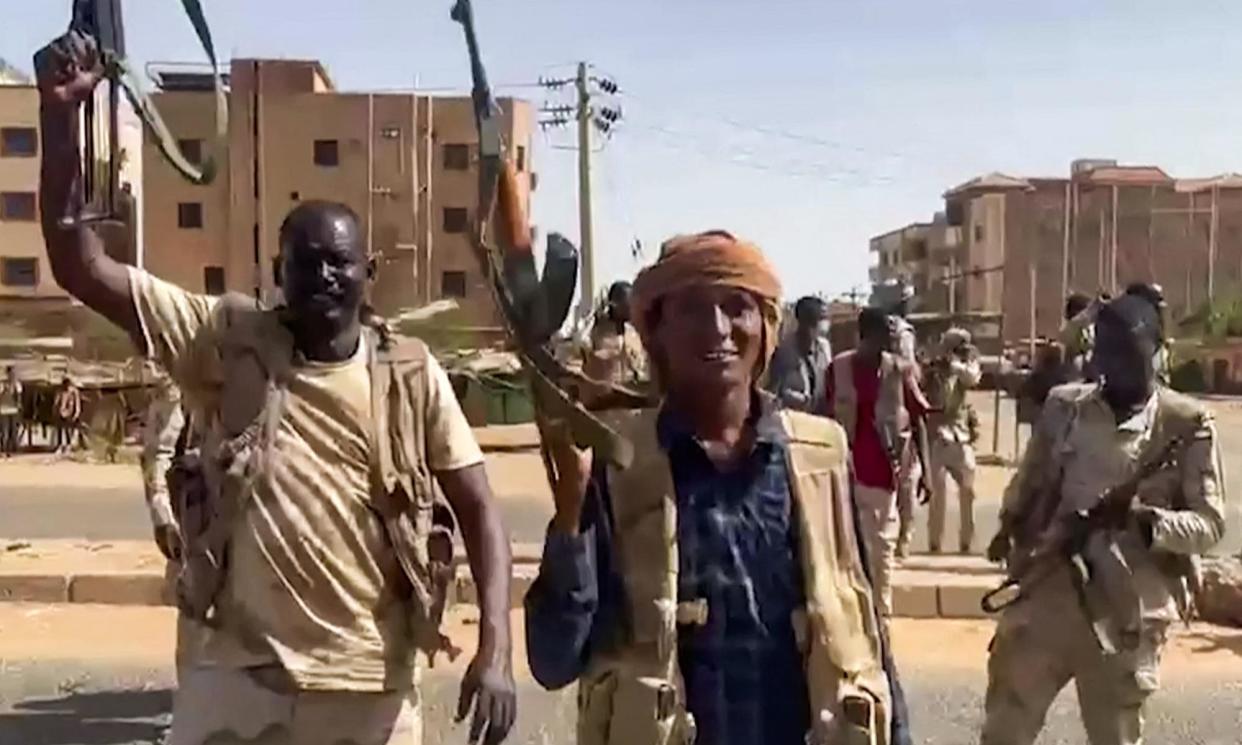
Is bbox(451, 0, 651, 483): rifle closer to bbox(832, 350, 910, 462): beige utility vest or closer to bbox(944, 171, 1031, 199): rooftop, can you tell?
bbox(832, 350, 910, 462): beige utility vest

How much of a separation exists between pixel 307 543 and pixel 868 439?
4817mm

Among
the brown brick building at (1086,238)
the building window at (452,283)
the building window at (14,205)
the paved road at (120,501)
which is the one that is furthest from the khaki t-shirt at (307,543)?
the brown brick building at (1086,238)

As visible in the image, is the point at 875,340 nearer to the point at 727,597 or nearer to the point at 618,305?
the point at 618,305

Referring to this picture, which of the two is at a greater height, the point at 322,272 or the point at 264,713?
the point at 322,272

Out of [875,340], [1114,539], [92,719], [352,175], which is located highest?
[352,175]

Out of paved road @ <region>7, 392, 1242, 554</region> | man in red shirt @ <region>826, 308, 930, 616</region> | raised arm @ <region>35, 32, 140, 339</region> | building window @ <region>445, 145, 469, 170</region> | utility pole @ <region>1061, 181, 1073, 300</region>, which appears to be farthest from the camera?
utility pole @ <region>1061, 181, 1073, 300</region>

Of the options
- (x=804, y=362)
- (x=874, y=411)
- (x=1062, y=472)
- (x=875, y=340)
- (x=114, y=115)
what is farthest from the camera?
(x=804, y=362)

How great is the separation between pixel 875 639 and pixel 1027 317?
6063 cm

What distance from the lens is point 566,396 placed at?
2.45m

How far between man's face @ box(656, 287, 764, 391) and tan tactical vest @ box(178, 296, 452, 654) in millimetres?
694

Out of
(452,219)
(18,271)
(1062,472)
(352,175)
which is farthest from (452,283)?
(1062,472)

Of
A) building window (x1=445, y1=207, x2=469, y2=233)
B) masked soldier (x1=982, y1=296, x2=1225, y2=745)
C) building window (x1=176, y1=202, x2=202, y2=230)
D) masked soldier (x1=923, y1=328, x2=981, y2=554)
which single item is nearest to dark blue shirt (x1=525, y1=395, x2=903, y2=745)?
masked soldier (x1=982, y1=296, x2=1225, y2=745)

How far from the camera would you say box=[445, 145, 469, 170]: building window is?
4284 centimetres

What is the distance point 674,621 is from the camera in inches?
101
